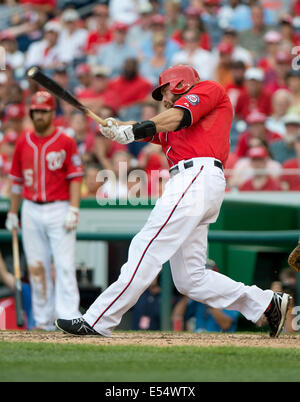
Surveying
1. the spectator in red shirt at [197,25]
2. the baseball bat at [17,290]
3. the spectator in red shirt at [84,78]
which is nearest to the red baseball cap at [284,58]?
the spectator in red shirt at [197,25]

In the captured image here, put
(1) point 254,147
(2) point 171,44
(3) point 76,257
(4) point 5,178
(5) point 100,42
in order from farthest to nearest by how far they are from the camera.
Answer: (5) point 100,42, (2) point 171,44, (4) point 5,178, (1) point 254,147, (3) point 76,257

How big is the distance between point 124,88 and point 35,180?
481 centimetres

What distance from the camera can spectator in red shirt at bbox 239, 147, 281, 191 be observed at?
31.9 feet

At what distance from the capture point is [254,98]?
12.0 meters

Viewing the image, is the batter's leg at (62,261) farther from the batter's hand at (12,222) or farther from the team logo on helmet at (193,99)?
the team logo on helmet at (193,99)

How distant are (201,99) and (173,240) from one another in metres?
0.89

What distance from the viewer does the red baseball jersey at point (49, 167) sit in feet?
27.9

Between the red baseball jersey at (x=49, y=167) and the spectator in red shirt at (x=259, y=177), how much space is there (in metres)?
2.14

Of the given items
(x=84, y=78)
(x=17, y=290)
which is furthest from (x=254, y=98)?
(x=17, y=290)

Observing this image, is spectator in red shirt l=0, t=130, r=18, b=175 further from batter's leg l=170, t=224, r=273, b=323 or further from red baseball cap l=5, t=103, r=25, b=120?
batter's leg l=170, t=224, r=273, b=323

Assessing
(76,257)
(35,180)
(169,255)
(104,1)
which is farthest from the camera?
(104,1)

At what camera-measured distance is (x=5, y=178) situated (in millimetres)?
11023
